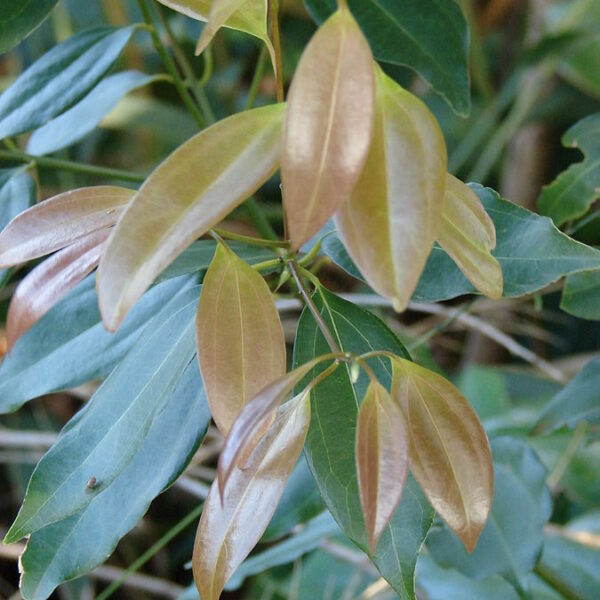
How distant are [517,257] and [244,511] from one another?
201 millimetres

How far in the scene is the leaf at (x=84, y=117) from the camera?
2.20 feet

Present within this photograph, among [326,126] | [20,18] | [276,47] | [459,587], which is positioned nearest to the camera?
[326,126]

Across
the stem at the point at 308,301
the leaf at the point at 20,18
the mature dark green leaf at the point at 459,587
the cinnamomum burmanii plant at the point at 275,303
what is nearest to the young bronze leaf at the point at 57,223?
the cinnamomum burmanii plant at the point at 275,303

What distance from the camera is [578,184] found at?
64cm

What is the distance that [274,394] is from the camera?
31cm

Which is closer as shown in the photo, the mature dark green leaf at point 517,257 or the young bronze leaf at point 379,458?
the young bronze leaf at point 379,458

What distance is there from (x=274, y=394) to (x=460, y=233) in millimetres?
105

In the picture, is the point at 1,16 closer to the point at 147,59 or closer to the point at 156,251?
the point at 156,251

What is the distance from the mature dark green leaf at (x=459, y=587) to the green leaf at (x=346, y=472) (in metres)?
0.41

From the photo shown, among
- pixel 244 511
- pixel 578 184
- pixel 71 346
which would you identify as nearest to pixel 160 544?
pixel 71 346

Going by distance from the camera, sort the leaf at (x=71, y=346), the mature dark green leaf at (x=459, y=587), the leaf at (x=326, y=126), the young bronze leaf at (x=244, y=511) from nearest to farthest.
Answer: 1. the leaf at (x=326, y=126)
2. the young bronze leaf at (x=244, y=511)
3. the leaf at (x=71, y=346)
4. the mature dark green leaf at (x=459, y=587)

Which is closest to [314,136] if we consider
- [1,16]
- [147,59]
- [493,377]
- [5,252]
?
[5,252]

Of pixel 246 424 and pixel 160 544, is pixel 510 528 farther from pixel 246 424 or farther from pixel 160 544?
pixel 246 424

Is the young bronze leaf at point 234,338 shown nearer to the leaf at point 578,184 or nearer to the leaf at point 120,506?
the leaf at point 120,506
